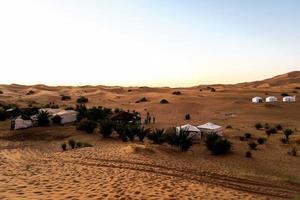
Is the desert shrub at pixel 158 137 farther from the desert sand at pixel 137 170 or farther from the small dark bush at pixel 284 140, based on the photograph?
the small dark bush at pixel 284 140

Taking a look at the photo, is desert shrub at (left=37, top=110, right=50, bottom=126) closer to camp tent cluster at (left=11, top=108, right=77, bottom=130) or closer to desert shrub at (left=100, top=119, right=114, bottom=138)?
camp tent cluster at (left=11, top=108, right=77, bottom=130)

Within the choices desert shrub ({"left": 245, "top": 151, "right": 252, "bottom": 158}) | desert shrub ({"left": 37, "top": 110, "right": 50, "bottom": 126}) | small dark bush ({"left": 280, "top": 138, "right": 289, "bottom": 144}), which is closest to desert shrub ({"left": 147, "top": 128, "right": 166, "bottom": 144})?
desert shrub ({"left": 245, "top": 151, "right": 252, "bottom": 158})

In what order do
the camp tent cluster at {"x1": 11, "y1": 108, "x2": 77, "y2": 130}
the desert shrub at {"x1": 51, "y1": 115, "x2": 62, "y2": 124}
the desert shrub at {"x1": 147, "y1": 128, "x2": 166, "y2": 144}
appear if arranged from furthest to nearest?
1. the desert shrub at {"x1": 51, "y1": 115, "x2": 62, "y2": 124}
2. the camp tent cluster at {"x1": 11, "y1": 108, "x2": 77, "y2": 130}
3. the desert shrub at {"x1": 147, "y1": 128, "x2": 166, "y2": 144}

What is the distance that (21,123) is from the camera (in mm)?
28250

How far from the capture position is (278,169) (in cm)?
1775

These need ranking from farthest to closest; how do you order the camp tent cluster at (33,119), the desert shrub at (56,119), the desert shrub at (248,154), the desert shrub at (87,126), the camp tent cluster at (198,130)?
the desert shrub at (56,119), the camp tent cluster at (33,119), the desert shrub at (87,126), the camp tent cluster at (198,130), the desert shrub at (248,154)

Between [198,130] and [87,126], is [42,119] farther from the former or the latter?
[198,130]

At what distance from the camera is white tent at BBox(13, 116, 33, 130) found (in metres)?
28.0

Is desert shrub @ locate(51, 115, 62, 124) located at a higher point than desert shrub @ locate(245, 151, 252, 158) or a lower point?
higher

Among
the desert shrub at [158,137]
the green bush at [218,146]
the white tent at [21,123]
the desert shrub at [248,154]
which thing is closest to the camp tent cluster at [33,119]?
the white tent at [21,123]

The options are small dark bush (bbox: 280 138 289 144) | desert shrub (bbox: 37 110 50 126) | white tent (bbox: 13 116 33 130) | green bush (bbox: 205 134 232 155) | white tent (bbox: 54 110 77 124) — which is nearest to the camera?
green bush (bbox: 205 134 232 155)

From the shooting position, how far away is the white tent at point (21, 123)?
2795cm

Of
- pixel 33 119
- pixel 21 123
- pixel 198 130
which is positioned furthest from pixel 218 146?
pixel 33 119

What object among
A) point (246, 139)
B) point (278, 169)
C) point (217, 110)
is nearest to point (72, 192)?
point (278, 169)
